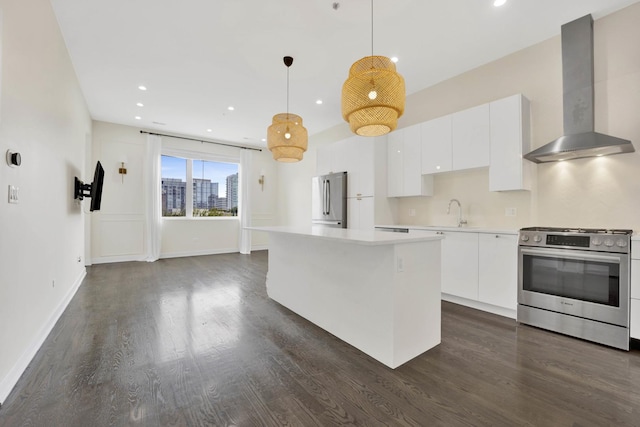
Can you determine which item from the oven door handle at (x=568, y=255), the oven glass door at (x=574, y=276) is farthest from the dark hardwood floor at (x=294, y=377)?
the oven door handle at (x=568, y=255)

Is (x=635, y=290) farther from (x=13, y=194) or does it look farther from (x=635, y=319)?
(x=13, y=194)

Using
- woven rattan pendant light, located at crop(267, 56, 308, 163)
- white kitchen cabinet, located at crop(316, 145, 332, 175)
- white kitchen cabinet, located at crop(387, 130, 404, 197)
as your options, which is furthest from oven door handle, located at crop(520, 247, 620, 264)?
white kitchen cabinet, located at crop(316, 145, 332, 175)

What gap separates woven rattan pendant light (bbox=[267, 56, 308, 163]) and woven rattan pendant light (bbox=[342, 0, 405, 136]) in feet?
3.92

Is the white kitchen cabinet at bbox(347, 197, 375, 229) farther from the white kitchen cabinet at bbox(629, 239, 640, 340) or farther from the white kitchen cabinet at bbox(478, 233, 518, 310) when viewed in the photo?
the white kitchen cabinet at bbox(629, 239, 640, 340)

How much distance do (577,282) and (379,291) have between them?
1982mm

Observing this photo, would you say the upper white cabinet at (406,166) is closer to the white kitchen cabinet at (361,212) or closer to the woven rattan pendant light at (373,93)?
the white kitchen cabinet at (361,212)

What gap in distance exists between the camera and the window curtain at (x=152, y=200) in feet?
20.8

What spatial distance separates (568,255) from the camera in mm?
2576

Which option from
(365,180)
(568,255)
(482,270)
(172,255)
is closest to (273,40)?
(365,180)

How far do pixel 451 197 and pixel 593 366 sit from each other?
2.40 metres

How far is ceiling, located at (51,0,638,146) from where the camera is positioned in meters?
2.65

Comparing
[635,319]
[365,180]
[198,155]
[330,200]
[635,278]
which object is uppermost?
[198,155]

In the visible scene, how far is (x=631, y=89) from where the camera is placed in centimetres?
262

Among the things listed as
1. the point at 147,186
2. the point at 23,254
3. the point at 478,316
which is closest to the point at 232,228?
the point at 147,186
